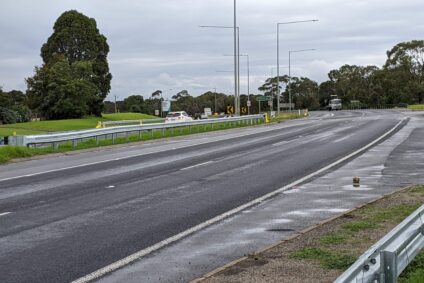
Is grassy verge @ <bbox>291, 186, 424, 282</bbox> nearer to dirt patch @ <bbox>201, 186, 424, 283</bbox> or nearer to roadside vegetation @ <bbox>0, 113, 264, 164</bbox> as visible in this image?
dirt patch @ <bbox>201, 186, 424, 283</bbox>

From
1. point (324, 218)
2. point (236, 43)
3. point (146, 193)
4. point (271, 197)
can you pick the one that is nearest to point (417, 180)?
point (271, 197)

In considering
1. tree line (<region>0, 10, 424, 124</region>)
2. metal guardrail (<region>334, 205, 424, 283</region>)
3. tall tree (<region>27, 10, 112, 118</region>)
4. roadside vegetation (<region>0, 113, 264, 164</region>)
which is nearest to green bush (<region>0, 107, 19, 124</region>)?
tree line (<region>0, 10, 424, 124</region>)

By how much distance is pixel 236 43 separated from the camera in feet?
162

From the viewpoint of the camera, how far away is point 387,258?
15.3 feet

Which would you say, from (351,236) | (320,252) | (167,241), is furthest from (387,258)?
(167,241)

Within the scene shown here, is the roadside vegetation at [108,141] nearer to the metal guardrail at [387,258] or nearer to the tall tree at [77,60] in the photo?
the metal guardrail at [387,258]

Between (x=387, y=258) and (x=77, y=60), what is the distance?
90379mm

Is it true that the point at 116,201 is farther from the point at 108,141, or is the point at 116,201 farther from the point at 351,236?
the point at 108,141

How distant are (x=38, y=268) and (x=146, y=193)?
588cm

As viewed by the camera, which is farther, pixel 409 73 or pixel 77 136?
pixel 409 73

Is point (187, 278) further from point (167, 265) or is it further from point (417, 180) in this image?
point (417, 180)

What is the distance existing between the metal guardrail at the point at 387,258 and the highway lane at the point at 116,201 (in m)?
3.31

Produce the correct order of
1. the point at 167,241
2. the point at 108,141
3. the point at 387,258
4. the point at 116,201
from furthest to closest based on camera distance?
the point at 108,141 → the point at 116,201 → the point at 167,241 → the point at 387,258

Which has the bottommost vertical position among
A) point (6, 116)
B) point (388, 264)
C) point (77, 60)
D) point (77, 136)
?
point (6, 116)
